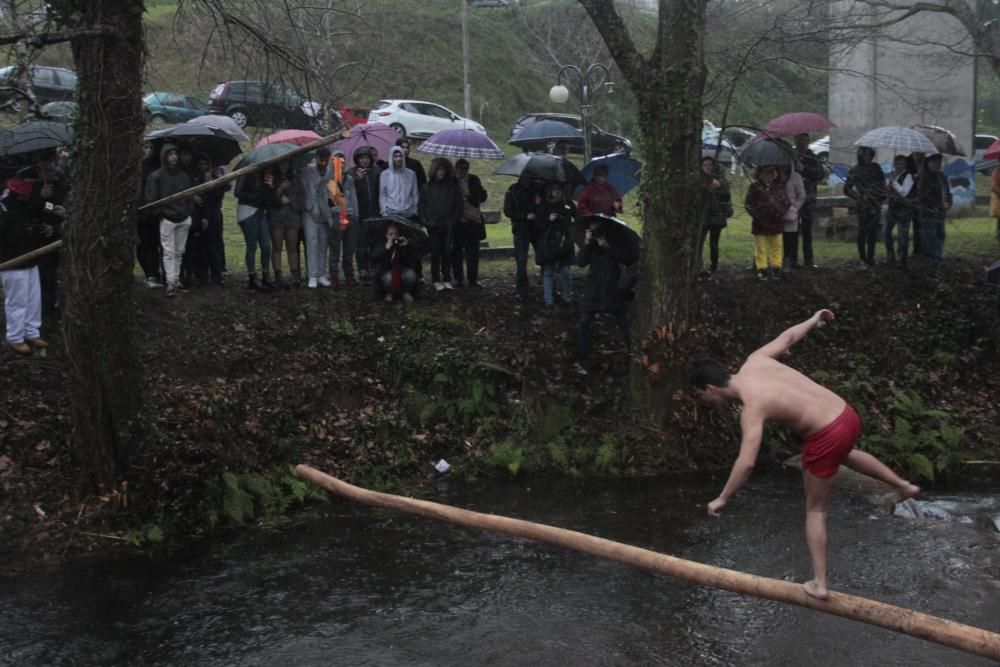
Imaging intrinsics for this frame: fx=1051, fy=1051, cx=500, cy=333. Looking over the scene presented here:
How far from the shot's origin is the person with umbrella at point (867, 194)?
47.6ft

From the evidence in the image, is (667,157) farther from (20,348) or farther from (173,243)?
(20,348)

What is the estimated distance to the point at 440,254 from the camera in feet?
49.6

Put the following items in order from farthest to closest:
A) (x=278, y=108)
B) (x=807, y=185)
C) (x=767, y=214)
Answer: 1. (x=807, y=185)
2. (x=767, y=214)
3. (x=278, y=108)

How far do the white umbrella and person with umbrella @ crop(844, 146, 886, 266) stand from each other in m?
0.16

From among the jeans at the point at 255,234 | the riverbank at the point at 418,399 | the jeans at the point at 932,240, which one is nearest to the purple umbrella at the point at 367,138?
Result: the jeans at the point at 255,234

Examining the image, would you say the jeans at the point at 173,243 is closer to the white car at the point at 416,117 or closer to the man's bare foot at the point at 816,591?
the man's bare foot at the point at 816,591

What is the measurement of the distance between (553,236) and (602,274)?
1.18 m

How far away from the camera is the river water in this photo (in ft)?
27.8

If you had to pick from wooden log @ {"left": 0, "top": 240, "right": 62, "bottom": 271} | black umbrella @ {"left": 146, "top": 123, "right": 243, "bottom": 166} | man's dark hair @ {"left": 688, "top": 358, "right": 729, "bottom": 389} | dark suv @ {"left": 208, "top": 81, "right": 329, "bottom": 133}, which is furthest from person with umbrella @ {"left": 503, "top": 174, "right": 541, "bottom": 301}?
man's dark hair @ {"left": 688, "top": 358, "right": 729, "bottom": 389}

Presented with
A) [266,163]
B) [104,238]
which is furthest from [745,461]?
[104,238]

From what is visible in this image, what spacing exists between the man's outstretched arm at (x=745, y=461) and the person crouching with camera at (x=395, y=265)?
7.66m

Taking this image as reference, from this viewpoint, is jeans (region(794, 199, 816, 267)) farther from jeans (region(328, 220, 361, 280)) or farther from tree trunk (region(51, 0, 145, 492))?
tree trunk (region(51, 0, 145, 492))

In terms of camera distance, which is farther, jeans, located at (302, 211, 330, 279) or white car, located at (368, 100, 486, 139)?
white car, located at (368, 100, 486, 139)

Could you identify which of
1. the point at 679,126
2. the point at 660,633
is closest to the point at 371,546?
the point at 660,633
